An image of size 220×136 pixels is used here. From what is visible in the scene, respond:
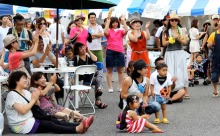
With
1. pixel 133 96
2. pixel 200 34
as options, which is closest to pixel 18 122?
pixel 133 96

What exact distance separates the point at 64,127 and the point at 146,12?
9934 mm

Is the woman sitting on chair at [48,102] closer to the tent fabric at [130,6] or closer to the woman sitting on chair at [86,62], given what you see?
the woman sitting on chair at [86,62]

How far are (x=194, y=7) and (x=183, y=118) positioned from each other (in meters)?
14.7

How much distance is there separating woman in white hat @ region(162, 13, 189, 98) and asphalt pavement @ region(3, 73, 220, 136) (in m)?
0.56

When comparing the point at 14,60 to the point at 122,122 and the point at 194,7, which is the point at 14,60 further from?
the point at 194,7

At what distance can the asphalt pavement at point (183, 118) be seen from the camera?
8820 mm

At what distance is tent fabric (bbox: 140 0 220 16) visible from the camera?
23.5m

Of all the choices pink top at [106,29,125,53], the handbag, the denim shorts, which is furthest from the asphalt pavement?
pink top at [106,29,125,53]

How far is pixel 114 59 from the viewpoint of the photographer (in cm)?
1439

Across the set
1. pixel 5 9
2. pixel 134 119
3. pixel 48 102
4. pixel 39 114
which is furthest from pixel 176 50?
pixel 5 9

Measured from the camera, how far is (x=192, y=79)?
16219 millimetres

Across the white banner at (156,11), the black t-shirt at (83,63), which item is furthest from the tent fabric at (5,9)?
the black t-shirt at (83,63)

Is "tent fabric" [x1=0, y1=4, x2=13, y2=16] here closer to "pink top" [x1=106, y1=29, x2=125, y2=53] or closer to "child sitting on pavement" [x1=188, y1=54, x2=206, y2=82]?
"pink top" [x1=106, y1=29, x2=125, y2=53]

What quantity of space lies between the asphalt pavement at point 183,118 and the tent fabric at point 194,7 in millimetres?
10212
